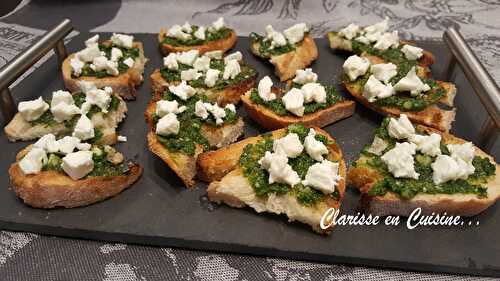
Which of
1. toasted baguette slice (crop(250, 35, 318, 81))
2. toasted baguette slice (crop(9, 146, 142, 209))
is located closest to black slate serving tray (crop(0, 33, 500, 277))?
toasted baguette slice (crop(9, 146, 142, 209))

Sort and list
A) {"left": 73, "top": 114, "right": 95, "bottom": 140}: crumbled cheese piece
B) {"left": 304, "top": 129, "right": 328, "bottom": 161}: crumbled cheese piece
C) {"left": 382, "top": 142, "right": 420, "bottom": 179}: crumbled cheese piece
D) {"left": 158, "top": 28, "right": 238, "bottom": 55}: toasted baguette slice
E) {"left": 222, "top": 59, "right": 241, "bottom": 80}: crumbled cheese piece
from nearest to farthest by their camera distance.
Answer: {"left": 382, "top": 142, "right": 420, "bottom": 179}: crumbled cheese piece → {"left": 304, "top": 129, "right": 328, "bottom": 161}: crumbled cheese piece → {"left": 73, "top": 114, "right": 95, "bottom": 140}: crumbled cheese piece → {"left": 222, "top": 59, "right": 241, "bottom": 80}: crumbled cheese piece → {"left": 158, "top": 28, "right": 238, "bottom": 55}: toasted baguette slice

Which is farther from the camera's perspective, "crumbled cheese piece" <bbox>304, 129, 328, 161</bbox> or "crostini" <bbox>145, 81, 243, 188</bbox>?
"crostini" <bbox>145, 81, 243, 188</bbox>

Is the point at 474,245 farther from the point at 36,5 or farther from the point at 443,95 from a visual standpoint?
the point at 36,5

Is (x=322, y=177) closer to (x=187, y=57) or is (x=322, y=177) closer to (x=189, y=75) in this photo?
(x=189, y=75)

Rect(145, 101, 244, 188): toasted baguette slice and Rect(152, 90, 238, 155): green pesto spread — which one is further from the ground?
Rect(152, 90, 238, 155): green pesto spread

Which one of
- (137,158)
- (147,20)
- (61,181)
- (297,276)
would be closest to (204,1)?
(147,20)

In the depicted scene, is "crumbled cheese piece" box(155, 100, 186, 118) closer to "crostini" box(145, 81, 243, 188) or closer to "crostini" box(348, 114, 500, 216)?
"crostini" box(145, 81, 243, 188)

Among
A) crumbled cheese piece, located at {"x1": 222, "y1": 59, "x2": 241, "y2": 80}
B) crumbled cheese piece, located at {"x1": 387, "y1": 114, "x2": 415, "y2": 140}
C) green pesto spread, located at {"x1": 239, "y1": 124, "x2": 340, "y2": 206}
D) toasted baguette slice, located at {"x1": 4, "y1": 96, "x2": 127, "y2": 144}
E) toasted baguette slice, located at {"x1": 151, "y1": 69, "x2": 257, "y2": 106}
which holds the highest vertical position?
crumbled cheese piece, located at {"x1": 387, "y1": 114, "x2": 415, "y2": 140}
